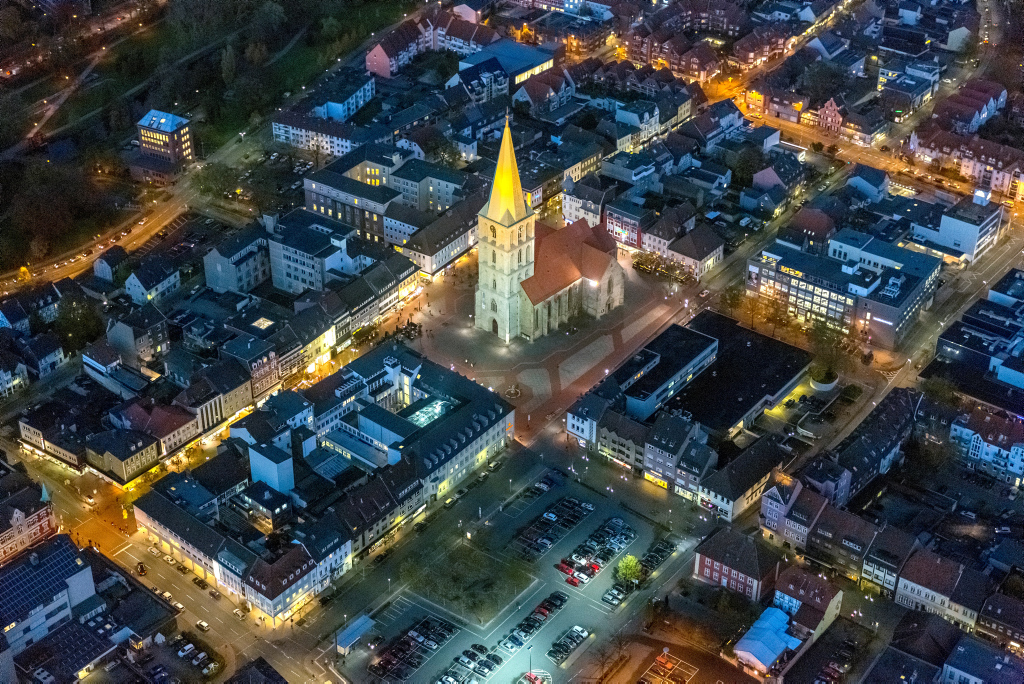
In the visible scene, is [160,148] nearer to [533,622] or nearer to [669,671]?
[533,622]

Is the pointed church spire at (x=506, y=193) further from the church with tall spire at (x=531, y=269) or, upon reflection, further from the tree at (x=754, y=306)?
the tree at (x=754, y=306)

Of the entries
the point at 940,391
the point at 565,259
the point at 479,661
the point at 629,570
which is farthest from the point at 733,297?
the point at 479,661

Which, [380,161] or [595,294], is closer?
[595,294]

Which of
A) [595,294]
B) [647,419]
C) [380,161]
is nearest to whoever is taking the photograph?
[647,419]

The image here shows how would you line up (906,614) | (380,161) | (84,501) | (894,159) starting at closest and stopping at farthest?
1. (906,614)
2. (84,501)
3. (380,161)
4. (894,159)

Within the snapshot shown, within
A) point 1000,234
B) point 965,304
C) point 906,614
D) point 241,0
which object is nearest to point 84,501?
point 906,614

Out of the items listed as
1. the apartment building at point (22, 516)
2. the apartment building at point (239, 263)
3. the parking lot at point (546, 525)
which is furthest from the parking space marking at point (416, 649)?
the apartment building at point (239, 263)

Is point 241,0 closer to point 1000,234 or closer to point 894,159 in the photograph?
point 894,159
